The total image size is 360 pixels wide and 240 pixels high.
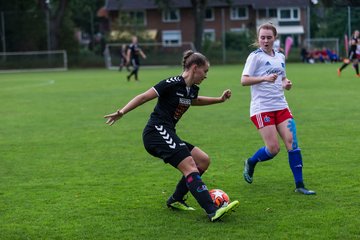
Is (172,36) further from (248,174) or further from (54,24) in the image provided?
(248,174)

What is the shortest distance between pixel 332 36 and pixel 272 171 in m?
48.0

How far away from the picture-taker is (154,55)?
49625 millimetres

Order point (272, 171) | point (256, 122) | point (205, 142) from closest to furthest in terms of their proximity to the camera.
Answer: point (256, 122)
point (272, 171)
point (205, 142)

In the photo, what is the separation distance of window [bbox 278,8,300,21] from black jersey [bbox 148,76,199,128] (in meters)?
72.4

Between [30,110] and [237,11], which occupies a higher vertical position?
[237,11]

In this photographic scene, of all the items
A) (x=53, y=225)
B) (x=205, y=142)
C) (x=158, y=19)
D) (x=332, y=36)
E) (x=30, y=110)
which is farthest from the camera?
(x=158, y=19)

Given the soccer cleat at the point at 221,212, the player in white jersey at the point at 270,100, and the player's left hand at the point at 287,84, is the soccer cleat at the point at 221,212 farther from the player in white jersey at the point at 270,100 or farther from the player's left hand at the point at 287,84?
the player's left hand at the point at 287,84

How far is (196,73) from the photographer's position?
21.7 ft

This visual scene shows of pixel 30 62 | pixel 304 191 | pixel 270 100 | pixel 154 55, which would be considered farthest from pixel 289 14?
pixel 304 191

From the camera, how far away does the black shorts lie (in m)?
6.52

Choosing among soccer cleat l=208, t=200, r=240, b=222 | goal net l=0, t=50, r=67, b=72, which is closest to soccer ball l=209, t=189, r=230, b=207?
soccer cleat l=208, t=200, r=240, b=222

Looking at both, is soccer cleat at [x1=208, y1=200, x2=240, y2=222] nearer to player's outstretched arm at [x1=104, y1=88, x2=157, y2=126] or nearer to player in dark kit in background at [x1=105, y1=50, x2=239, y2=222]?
player in dark kit in background at [x1=105, y1=50, x2=239, y2=222]

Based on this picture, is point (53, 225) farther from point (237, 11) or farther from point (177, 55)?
point (237, 11)

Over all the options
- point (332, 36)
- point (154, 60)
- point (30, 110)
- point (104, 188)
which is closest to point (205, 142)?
point (104, 188)
